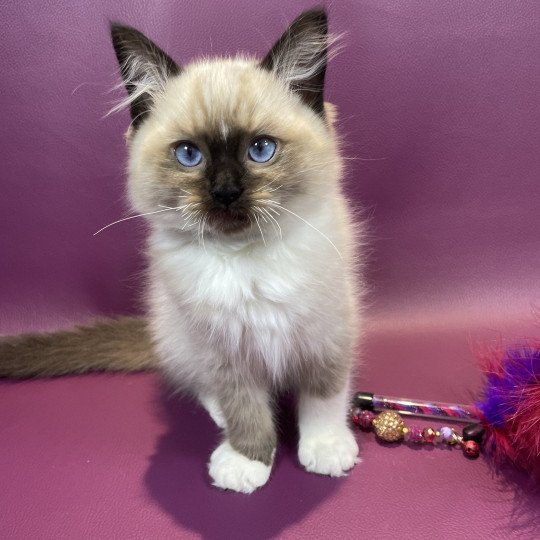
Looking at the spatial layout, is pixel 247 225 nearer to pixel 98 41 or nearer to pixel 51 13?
pixel 98 41

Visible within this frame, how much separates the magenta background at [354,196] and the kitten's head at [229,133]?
19.5 inches

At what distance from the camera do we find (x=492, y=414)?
114 centimetres

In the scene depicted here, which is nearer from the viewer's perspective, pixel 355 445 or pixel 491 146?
pixel 355 445

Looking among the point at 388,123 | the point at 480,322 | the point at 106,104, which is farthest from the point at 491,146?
the point at 106,104

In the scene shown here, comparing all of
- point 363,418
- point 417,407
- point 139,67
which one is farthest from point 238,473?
point 139,67

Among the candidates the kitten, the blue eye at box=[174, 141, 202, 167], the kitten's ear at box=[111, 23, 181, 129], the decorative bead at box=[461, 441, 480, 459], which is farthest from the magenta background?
the blue eye at box=[174, 141, 202, 167]

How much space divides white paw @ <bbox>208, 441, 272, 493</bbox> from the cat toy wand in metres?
0.26

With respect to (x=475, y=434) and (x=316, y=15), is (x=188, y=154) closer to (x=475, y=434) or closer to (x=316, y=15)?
(x=316, y=15)

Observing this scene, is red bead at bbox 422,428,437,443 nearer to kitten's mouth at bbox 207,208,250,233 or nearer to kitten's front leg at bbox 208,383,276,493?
kitten's front leg at bbox 208,383,276,493

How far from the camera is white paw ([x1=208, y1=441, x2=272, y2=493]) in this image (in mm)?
1099

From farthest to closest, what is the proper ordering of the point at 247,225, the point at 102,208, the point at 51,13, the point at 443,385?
the point at 102,208 → the point at 51,13 → the point at 443,385 → the point at 247,225

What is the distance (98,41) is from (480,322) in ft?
4.17

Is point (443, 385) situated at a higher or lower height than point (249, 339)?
lower

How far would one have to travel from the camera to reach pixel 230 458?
1134 millimetres
